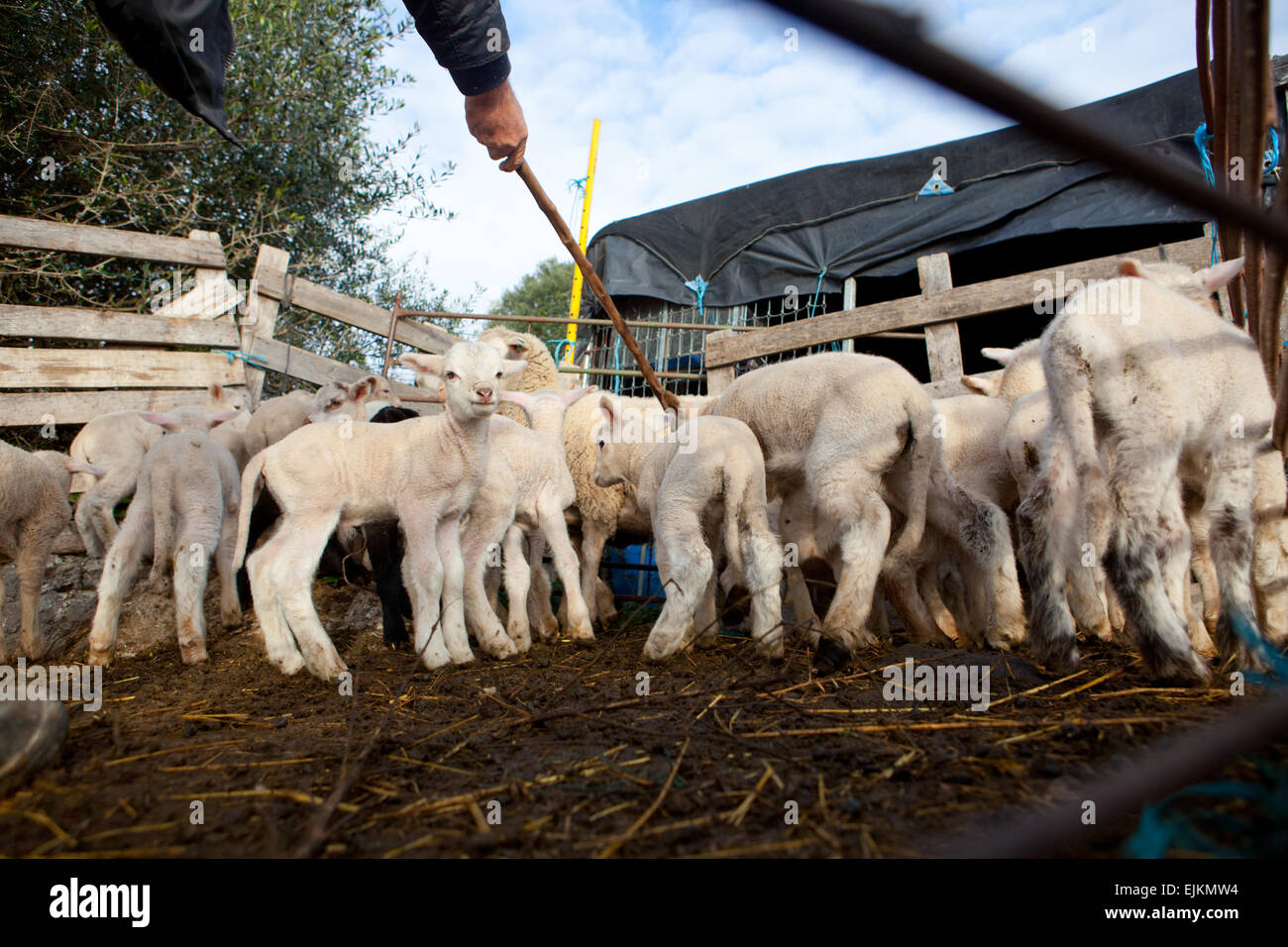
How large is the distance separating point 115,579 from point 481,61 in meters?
3.87

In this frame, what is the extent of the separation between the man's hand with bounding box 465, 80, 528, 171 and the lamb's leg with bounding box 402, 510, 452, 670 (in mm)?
2142

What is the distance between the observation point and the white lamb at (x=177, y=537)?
469 cm

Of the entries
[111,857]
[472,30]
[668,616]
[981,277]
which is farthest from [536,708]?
[981,277]

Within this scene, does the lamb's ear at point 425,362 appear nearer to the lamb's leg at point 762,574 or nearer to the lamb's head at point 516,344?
the lamb's head at point 516,344

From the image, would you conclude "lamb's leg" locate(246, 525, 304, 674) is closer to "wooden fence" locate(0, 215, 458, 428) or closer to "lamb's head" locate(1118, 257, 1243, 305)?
"wooden fence" locate(0, 215, 458, 428)

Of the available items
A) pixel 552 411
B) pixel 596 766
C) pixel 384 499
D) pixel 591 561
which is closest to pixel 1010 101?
pixel 596 766

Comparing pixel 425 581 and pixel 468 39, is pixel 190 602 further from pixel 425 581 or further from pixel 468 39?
pixel 468 39

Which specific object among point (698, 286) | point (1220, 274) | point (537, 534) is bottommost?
point (537, 534)

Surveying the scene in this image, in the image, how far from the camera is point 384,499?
472cm

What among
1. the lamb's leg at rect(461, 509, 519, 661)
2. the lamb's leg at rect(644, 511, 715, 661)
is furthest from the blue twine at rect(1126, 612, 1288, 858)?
the lamb's leg at rect(461, 509, 519, 661)

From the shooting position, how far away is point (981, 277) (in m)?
10.4

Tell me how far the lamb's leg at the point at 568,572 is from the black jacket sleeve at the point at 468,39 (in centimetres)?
272

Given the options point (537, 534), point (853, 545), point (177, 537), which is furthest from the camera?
point (537, 534)
